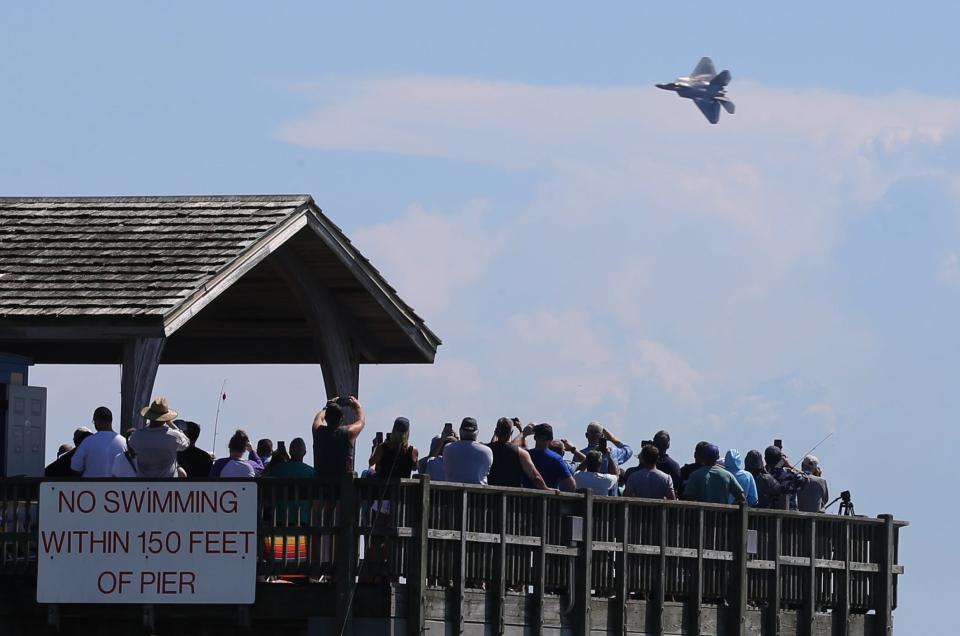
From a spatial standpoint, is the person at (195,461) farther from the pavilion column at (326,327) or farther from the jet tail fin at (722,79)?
the jet tail fin at (722,79)

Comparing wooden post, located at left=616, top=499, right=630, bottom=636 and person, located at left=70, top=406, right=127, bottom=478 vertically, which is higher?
person, located at left=70, top=406, right=127, bottom=478

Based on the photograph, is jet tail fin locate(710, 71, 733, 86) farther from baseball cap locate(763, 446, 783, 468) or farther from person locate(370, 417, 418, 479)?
person locate(370, 417, 418, 479)

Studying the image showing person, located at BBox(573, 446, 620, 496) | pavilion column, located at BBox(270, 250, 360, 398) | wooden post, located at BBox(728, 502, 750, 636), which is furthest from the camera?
pavilion column, located at BBox(270, 250, 360, 398)

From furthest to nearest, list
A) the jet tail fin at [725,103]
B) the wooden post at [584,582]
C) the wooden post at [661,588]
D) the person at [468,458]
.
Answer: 1. the jet tail fin at [725,103]
2. the wooden post at [661,588]
3. the wooden post at [584,582]
4. the person at [468,458]

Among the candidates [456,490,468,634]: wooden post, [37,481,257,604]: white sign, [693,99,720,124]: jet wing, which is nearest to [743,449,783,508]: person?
[456,490,468,634]: wooden post

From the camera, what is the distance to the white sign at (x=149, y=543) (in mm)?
18641

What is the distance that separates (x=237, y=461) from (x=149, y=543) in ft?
3.65

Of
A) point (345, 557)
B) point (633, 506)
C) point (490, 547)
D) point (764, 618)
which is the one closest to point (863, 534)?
point (764, 618)

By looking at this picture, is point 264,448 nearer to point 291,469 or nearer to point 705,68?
point 291,469

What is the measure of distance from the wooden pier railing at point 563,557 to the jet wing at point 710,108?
3949 cm

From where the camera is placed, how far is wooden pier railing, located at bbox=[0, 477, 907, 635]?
1861cm

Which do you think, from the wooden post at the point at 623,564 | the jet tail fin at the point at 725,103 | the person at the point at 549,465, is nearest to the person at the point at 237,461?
the person at the point at 549,465

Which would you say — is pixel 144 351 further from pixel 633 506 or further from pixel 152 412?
pixel 633 506

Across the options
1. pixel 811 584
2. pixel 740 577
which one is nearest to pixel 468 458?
pixel 740 577
